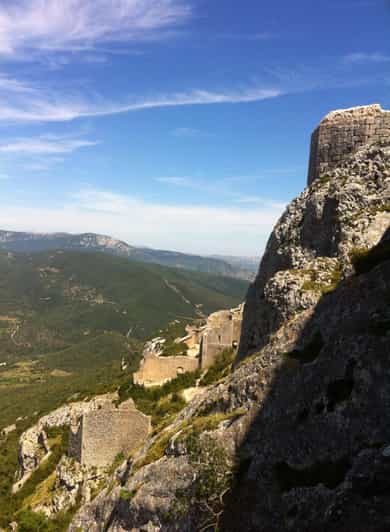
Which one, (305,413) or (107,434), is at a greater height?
(305,413)

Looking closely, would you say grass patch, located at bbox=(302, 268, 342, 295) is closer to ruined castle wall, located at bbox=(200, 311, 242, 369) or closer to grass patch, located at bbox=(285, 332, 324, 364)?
grass patch, located at bbox=(285, 332, 324, 364)

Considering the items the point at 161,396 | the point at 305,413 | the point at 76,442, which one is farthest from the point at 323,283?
the point at 161,396

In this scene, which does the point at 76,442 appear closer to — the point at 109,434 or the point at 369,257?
the point at 109,434

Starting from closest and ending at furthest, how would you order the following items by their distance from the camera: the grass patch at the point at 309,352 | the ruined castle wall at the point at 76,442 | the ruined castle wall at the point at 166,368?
the grass patch at the point at 309,352
the ruined castle wall at the point at 76,442
the ruined castle wall at the point at 166,368

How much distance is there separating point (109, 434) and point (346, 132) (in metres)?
22.1

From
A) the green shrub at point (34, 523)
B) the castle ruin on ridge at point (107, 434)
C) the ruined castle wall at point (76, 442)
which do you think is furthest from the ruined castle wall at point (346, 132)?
the green shrub at point (34, 523)

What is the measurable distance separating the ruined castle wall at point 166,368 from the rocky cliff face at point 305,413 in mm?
17696

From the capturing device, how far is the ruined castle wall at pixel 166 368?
1549 inches

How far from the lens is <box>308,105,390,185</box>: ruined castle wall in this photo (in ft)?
73.2

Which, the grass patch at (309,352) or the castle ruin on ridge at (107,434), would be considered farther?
the castle ruin on ridge at (107,434)

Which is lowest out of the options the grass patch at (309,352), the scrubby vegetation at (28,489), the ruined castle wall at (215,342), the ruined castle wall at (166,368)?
the scrubby vegetation at (28,489)

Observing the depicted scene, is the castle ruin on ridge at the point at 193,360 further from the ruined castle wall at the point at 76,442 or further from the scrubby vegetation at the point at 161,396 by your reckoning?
the ruined castle wall at the point at 76,442

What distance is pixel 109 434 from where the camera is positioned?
25688mm

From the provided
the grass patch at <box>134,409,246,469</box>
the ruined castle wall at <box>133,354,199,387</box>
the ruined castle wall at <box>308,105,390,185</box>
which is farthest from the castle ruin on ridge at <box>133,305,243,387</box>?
the ruined castle wall at <box>308,105,390,185</box>
